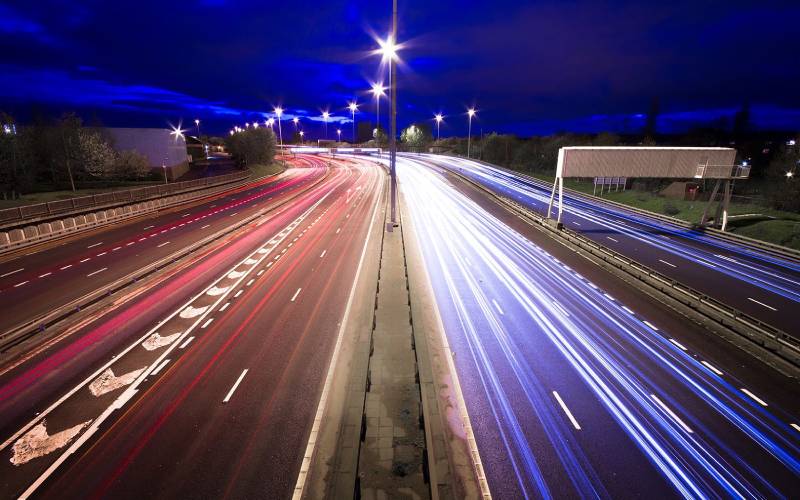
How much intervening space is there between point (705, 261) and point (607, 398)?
20.3 metres

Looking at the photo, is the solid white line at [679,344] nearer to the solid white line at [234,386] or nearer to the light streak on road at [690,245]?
the light streak on road at [690,245]

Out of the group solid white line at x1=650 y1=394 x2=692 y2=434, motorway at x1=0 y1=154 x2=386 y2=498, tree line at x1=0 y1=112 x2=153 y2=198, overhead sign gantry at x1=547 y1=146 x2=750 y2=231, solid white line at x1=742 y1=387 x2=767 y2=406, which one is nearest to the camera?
motorway at x1=0 y1=154 x2=386 y2=498

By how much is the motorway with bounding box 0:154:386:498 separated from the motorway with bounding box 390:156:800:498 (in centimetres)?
527

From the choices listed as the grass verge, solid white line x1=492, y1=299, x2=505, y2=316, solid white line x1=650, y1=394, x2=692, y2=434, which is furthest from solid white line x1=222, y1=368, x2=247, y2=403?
the grass verge

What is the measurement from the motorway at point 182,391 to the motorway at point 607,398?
17.3 ft

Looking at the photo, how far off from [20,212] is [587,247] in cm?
4181

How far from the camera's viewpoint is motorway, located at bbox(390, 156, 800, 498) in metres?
8.55

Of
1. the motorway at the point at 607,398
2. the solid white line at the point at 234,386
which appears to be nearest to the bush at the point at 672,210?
A: the motorway at the point at 607,398

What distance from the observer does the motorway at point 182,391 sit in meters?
8.39

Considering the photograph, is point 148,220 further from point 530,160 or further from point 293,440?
point 530,160

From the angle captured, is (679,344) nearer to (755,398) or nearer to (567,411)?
(755,398)

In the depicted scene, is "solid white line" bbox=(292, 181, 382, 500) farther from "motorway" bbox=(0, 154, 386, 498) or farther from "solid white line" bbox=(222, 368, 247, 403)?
"solid white line" bbox=(222, 368, 247, 403)

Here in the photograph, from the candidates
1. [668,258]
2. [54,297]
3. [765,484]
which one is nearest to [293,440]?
[765,484]

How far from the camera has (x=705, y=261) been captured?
25078 mm
